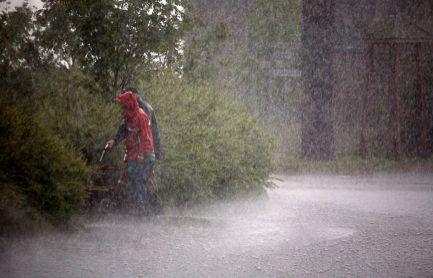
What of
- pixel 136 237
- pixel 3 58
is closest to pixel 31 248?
pixel 136 237

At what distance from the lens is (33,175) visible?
7.63 meters

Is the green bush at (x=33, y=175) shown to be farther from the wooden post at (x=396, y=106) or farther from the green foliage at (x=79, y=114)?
the wooden post at (x=396, y=106)

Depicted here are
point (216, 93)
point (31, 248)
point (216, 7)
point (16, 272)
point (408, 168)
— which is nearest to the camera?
point (16, 272)

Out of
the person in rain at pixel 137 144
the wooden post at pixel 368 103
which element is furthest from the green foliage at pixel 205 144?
the wooden post at pixel 368 103

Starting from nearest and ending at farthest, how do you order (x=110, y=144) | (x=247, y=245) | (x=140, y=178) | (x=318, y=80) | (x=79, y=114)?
(x=247, y=245)
(x=110, y=144)
(x=140, y=178)
(x=79, y=114)
(x=318, y=80)

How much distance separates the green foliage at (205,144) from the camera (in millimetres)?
10625

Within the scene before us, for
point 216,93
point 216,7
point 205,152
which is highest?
point 216,7

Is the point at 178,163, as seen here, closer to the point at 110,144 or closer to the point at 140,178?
the point at 140,178

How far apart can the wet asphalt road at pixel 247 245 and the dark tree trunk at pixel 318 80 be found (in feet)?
26.4

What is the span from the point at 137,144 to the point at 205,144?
2168 mm

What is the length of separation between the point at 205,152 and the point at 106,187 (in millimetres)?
1971

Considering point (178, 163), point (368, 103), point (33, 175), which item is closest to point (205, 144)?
point (178, 163)

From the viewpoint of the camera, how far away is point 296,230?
30.4 ft

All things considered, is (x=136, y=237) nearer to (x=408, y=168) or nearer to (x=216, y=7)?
(x=408, y=168)
